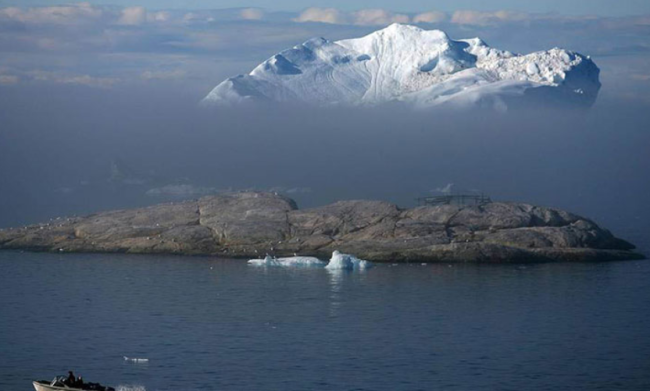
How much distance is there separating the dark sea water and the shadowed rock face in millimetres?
2681

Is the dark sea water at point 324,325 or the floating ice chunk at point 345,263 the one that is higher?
the floating ice chunk at point 345,263

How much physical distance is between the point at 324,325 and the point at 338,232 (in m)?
32.3

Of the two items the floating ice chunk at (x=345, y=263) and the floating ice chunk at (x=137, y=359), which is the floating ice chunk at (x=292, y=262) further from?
the floating ice chunk at (x=137, y=359)

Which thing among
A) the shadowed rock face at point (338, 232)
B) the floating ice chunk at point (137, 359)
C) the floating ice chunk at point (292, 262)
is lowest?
the floating ice chunk at point (137, 359)

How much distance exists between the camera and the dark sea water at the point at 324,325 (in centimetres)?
5591

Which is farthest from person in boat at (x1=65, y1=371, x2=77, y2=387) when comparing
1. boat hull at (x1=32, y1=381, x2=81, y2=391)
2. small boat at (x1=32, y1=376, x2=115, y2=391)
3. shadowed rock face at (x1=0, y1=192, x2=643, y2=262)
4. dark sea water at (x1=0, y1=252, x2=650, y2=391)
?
shadowed rock face at (x1=0, y1=192, x2=643, y2=262)

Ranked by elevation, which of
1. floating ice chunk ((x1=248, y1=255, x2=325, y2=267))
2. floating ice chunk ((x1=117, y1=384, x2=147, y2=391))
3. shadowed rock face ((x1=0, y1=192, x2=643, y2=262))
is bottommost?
floating ice chunk ((x1=117, y1=384, x2=147, y2=391))

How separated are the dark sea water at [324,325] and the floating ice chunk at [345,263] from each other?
1362 mm

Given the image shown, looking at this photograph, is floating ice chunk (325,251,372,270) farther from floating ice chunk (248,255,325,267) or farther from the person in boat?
the person in boat

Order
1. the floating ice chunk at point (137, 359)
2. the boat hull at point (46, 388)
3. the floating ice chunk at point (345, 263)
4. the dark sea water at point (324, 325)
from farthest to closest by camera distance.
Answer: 1. the floating ice chunk at point (345, 263)
2. the floating ice chunk at point (137, 359)
3. the dark sea water at point (324, 325)
4. the boat hull at point (46, 388)

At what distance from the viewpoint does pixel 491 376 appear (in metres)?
55.8

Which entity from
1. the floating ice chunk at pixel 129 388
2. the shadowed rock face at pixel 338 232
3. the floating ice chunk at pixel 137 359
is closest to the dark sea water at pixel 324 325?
the floating ice chunk at pixel 129 388

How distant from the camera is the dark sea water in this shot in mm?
55906

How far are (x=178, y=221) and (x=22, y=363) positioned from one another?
1937 inches
